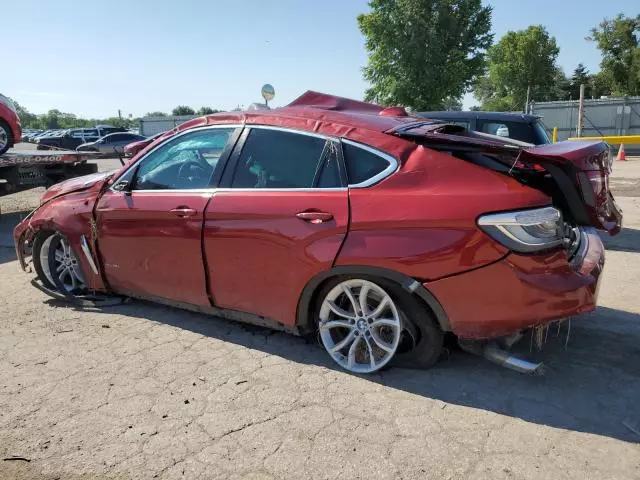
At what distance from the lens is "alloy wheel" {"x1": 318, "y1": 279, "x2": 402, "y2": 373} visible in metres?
3.12

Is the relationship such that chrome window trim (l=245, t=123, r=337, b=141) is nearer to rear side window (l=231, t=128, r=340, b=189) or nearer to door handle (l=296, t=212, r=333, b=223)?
rear side window (l=231, t=128, r=340, b=189)

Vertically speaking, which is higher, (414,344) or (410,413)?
(414,344)

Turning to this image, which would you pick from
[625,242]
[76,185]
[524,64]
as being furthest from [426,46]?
[524,64]

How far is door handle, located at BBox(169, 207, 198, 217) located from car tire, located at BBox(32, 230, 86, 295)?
1504 mm

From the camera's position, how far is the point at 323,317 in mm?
3326

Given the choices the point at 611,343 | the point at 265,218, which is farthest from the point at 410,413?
the point at 611,343

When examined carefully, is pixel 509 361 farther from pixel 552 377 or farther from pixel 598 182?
pixel 598 182

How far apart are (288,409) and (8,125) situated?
30.1 ft

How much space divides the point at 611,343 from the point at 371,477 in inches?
88.1

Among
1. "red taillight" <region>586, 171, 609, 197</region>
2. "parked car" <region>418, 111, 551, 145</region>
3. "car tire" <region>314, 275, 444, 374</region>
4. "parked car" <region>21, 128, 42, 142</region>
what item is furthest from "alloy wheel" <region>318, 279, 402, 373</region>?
"parked car" <region>21, 128, 42, 142</region>

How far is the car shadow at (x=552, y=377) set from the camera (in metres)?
2.80

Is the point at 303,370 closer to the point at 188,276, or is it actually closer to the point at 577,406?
the point at 188,276

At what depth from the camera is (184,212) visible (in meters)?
3.68

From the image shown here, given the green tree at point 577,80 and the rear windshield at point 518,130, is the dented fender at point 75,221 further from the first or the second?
the green tree at point 577,80
